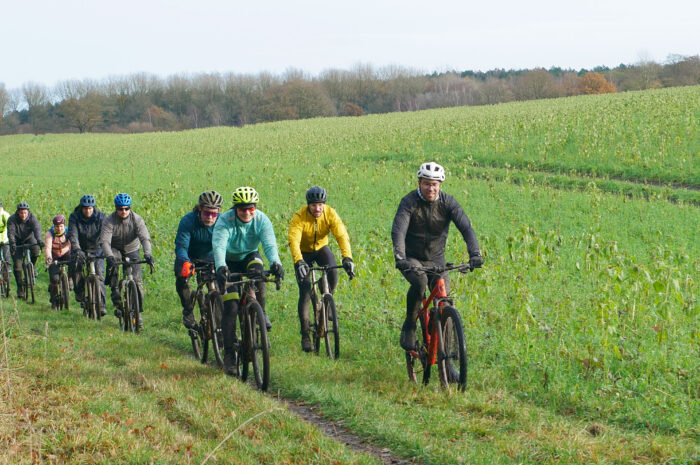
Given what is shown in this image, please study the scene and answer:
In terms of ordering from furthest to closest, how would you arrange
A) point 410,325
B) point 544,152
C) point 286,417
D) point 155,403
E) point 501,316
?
point 544,152 → point 501,316 → point 410,325 → point 155,403 → point 286,417

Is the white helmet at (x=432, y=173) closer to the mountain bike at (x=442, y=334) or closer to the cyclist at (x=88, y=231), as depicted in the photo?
the mountain bike at (x=442, y=334)

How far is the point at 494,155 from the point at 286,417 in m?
29.7

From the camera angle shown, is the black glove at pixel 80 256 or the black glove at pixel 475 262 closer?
the black glove at pixel 475 262

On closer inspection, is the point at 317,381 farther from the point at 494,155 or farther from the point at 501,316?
the point at 494,155

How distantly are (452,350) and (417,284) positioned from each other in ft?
2.87

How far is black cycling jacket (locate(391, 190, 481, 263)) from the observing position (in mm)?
7879

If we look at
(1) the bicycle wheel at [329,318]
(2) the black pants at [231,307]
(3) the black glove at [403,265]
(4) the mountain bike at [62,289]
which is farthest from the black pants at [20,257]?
(3) the black glove at [403,265]

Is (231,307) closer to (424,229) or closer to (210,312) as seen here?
(210,312)

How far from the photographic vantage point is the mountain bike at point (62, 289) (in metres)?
14.8

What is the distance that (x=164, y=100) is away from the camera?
121 metres

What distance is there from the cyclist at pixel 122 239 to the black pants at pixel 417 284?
5372 millimetres

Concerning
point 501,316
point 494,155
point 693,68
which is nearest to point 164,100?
point 693,68

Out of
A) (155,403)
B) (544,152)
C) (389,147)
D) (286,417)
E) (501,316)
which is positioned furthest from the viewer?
(389,147)

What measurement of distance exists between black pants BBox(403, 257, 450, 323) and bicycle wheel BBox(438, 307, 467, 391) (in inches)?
18.9
